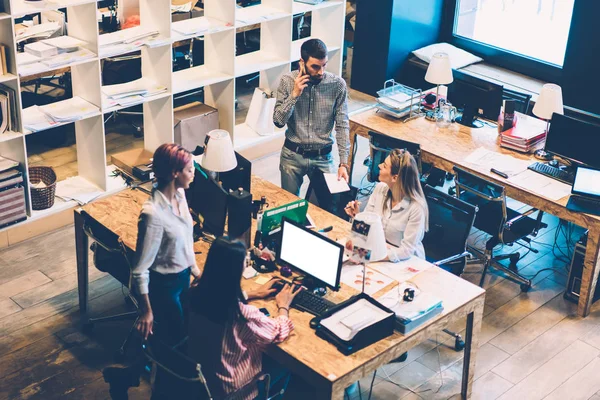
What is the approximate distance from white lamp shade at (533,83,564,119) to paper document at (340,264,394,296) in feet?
8.30

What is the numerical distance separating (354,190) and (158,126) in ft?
7.26

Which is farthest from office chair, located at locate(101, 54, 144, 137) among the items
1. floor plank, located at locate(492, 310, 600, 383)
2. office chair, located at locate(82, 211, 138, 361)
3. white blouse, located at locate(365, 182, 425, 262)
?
floor plank, located at locate(492, 310, 600, 383)

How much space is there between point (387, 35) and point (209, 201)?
190 inches

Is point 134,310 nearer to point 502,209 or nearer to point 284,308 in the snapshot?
point 284,308

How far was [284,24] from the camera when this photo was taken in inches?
307

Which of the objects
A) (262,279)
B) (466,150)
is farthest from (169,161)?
(466,150)

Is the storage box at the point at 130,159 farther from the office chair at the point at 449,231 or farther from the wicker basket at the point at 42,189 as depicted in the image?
the office chair at the point at 449,231

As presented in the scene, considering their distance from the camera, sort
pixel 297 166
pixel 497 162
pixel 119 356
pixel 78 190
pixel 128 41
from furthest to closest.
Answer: pixel 78 190 < pixel 128 41 < pixel 497 162 < pixel 297 166 < pixel 119 356

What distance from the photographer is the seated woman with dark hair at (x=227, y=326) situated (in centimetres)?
382

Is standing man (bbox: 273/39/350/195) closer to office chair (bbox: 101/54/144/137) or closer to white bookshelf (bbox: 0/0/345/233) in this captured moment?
white bookshelf (bbox: 0/0/345/233)

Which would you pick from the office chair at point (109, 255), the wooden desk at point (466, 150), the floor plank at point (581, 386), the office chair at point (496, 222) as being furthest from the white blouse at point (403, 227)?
the office chair at point (109, 255)

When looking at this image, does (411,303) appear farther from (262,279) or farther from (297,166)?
(297,166)

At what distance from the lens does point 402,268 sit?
482 centimetres

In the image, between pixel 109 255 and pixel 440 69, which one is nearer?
pixel 109 255
